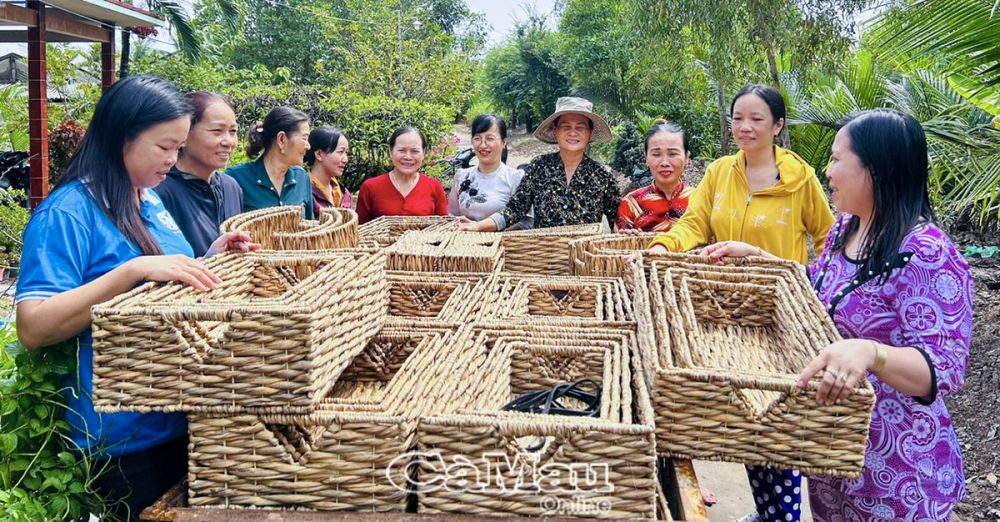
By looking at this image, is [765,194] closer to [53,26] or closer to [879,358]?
[879,358]

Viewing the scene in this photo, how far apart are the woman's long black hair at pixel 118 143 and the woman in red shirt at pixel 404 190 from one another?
105 inches

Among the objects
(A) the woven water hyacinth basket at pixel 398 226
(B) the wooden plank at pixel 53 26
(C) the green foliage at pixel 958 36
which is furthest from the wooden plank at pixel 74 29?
(C) the green foliage at pixel 958 36

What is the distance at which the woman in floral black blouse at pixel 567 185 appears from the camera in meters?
3.82

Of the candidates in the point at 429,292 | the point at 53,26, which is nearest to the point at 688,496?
the point at 429,292

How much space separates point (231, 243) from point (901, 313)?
5.68ft

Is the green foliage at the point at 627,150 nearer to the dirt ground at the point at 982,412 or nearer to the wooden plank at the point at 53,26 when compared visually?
the wooden plank at the point at 53,26

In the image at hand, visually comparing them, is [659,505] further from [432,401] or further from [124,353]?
[124,353]

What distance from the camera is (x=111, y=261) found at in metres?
1.61

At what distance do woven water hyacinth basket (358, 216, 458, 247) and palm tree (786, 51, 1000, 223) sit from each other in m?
2.73

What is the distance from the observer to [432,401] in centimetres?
150

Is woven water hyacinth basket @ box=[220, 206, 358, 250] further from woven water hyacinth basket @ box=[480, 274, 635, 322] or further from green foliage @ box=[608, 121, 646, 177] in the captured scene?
green foliage @ box=[608, 121, 646, 177]

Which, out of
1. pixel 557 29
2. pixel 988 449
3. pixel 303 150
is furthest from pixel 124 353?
pixel 557 29

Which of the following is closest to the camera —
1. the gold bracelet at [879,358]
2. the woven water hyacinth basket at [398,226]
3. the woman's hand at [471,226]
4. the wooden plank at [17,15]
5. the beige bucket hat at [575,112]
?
the gold bracelet at [879,358]

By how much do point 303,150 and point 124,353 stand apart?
7.59 ft
